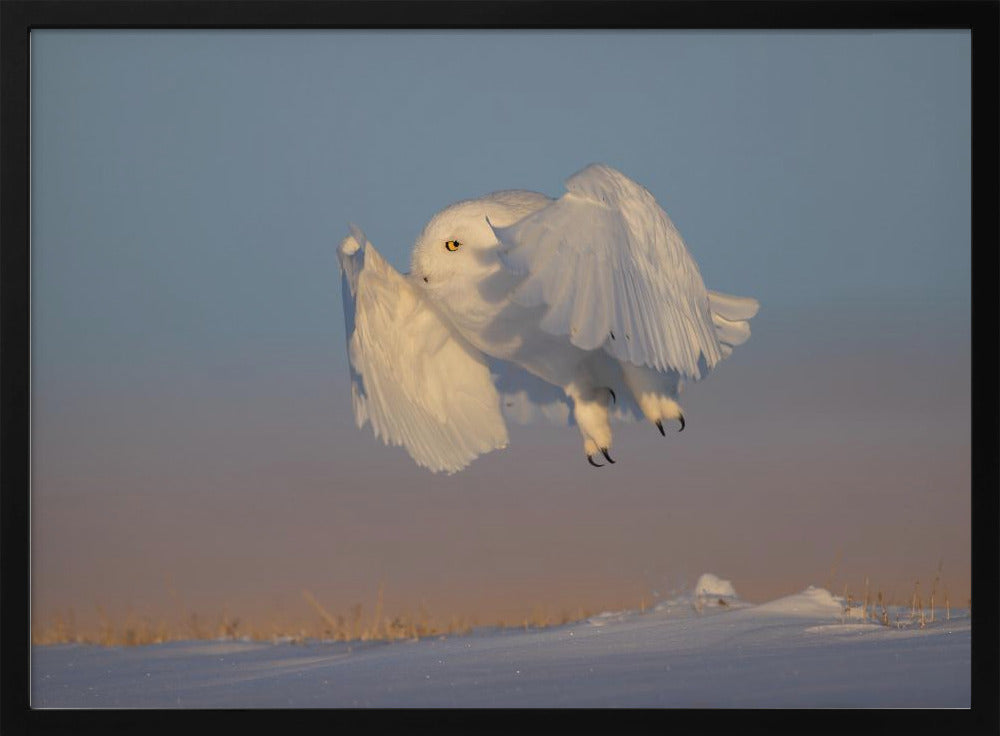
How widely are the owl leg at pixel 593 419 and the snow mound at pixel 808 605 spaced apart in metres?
0.88

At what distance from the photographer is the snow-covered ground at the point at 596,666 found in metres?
5.89

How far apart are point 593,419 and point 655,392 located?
22cm

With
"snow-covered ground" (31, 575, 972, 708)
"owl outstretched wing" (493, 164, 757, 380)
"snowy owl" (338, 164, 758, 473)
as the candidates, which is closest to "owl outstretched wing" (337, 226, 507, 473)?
"snowy owl" (338, 164, 758, 473)

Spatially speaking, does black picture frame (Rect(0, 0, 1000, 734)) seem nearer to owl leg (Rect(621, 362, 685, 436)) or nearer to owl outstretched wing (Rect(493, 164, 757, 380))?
owl outstretched wing (Rect(493, 164, 757, 380))

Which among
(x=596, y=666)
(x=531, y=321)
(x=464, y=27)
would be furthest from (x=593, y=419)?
(x=464, y=27)

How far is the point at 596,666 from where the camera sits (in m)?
6.06

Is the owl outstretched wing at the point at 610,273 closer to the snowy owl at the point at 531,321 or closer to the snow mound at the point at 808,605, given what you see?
the snowy owl at the point at 531,321

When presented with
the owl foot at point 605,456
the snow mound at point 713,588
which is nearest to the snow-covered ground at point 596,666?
the snow mound at point 713,588

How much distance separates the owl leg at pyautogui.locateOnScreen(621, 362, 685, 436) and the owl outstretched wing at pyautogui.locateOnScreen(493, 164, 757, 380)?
11.3 inches

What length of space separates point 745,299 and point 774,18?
940 mm

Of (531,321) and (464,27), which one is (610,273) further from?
(464,27)

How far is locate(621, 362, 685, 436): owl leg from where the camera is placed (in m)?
5.88

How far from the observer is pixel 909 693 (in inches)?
234
